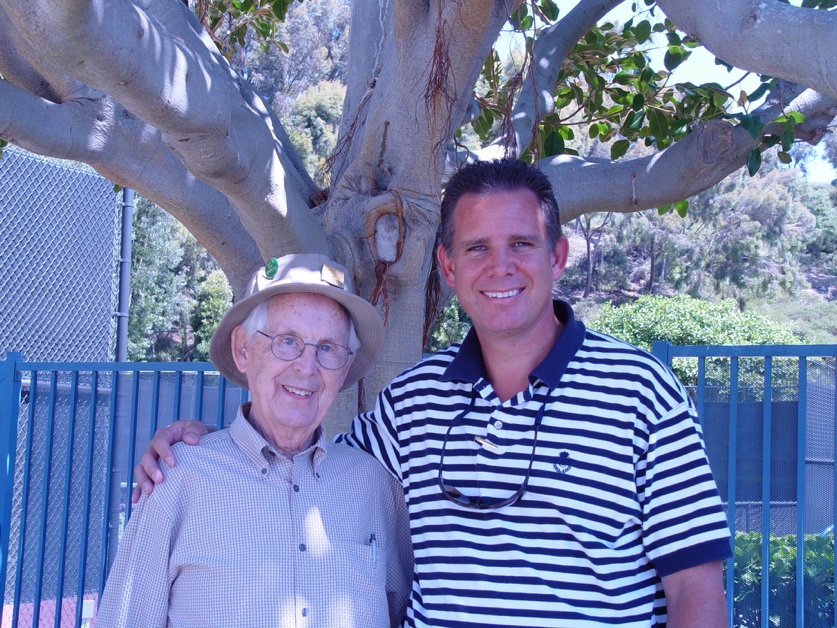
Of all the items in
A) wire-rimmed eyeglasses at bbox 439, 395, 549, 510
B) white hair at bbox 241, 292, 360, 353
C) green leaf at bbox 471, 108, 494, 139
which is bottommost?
wire-rimmed eyeglasses at bbox 439, 395, 549, 510

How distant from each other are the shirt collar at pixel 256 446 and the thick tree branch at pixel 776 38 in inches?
56.0

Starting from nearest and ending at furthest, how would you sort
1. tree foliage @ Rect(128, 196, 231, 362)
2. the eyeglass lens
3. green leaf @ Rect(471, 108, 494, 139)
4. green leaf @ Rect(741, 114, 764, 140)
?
the eyeglass lens < green leaf @ Rect(741, 114, 764, 140) < green leaf @ Rect(471, 108, 494, 139) < tree foliage @ Rect(128, 196, 231, 362)

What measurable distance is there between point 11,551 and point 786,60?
5.40 metres

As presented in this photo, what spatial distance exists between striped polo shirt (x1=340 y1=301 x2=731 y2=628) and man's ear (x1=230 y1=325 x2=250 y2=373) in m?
0.64

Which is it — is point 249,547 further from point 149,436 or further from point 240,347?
point 149,436

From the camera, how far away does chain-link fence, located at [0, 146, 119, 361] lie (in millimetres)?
7504

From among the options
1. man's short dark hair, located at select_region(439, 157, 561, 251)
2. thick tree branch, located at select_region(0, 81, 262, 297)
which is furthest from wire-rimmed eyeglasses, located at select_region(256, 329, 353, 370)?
thick tree branch, located at select_region(0, 81, 262, 297)

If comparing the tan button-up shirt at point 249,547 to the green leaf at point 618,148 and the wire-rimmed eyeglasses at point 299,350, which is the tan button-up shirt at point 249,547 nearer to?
the wire-rimmed eyeglasses at point 299,350

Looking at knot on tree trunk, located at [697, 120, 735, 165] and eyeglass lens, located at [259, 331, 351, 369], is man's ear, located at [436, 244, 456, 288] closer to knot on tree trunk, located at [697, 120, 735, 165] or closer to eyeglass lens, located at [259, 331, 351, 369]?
eyeglass lens, located at [259, 331, 351, 369]

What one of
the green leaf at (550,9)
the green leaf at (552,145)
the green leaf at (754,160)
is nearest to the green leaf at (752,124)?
the green leaf at (754,160)

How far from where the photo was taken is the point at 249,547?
2.17m

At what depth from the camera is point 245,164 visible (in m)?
2.82

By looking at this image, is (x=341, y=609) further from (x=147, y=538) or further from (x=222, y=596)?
(x=147, y=538)

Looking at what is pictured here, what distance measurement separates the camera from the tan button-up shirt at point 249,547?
6.97ft
